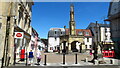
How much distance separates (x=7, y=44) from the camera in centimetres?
873

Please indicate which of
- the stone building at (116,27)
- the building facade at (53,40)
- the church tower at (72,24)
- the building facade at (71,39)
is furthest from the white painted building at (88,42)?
the stone building at (116,27)

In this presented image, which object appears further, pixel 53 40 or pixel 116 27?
pixel 53 40

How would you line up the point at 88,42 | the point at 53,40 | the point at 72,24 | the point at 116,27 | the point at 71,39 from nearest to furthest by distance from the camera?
the point at 116,27 < the point at 71,39 < the point at 72,24 < the point at 88,42 < the point at 53,40

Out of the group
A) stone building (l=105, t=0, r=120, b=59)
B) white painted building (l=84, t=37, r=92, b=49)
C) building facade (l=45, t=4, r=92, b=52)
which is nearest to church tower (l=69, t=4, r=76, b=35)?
building facade (l=45, t=4, r=92, b=52)

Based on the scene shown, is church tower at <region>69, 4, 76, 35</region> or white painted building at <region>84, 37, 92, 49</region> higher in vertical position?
church tower at <region>69, 4, 76, 35</region>

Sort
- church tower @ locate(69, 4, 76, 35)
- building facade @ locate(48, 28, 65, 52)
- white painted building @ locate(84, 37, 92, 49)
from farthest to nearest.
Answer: building facade @ locate(48, 28, 65, 52) → white painted building @ locate(84, 37, 92, 49) → church tower @ locate(69, 4, 76, 35)

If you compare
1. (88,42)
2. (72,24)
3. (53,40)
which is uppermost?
(72,24)

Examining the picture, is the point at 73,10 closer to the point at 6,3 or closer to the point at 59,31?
the point at 59,31

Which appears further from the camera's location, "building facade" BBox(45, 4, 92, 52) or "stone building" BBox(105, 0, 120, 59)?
"building facade" BBox(45, 4, 92, 52)

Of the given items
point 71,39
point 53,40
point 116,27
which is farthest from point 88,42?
point 116,27

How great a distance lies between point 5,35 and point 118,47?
60.0 ft

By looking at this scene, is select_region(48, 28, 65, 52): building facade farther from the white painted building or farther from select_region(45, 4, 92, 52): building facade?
the white painted building

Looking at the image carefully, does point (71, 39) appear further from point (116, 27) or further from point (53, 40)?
point (53, 40)

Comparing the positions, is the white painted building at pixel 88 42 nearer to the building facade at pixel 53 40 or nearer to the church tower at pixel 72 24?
the building facade at pixel 53 40
